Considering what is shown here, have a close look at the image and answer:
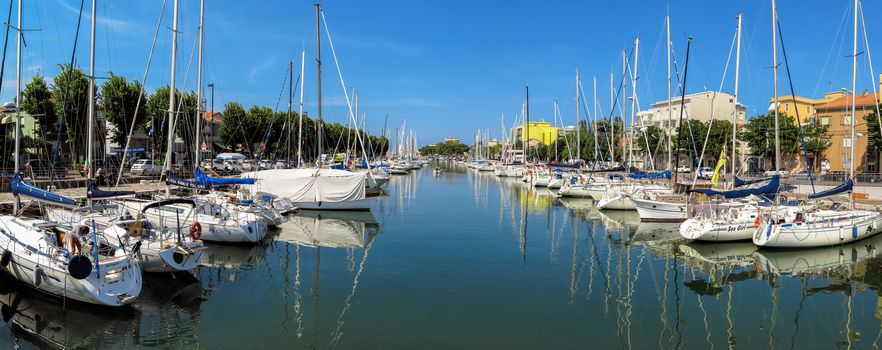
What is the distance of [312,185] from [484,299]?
20.5m

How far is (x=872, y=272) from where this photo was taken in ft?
65.8

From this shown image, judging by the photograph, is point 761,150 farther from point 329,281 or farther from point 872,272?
point 329,281

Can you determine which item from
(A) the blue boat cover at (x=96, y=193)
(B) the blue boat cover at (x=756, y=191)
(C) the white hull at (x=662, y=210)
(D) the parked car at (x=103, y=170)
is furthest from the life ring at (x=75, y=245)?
(C) the white hull at (x=662, y=210)

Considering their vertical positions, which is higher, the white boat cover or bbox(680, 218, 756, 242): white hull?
the white boat cover

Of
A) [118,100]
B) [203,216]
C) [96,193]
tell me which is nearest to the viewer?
[96,193]

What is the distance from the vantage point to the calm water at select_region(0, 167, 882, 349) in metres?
13.0

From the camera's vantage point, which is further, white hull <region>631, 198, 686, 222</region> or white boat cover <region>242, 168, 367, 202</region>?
white boat cover <region>242, 168, 367, 202</region>

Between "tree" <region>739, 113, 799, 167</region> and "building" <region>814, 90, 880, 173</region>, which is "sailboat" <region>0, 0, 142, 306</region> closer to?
"tree" <region>739, 113, 799, 167</region>

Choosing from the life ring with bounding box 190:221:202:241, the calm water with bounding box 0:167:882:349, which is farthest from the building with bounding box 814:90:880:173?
the life ring with bounding box 190:221:202:241

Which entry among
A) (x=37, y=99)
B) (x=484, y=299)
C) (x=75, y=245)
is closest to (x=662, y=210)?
(x=484, y=299)

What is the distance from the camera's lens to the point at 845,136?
5759 cm

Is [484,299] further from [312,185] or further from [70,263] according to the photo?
[312,185]

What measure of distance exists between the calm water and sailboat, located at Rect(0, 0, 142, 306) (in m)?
0.52

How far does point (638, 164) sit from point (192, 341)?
9155cm
